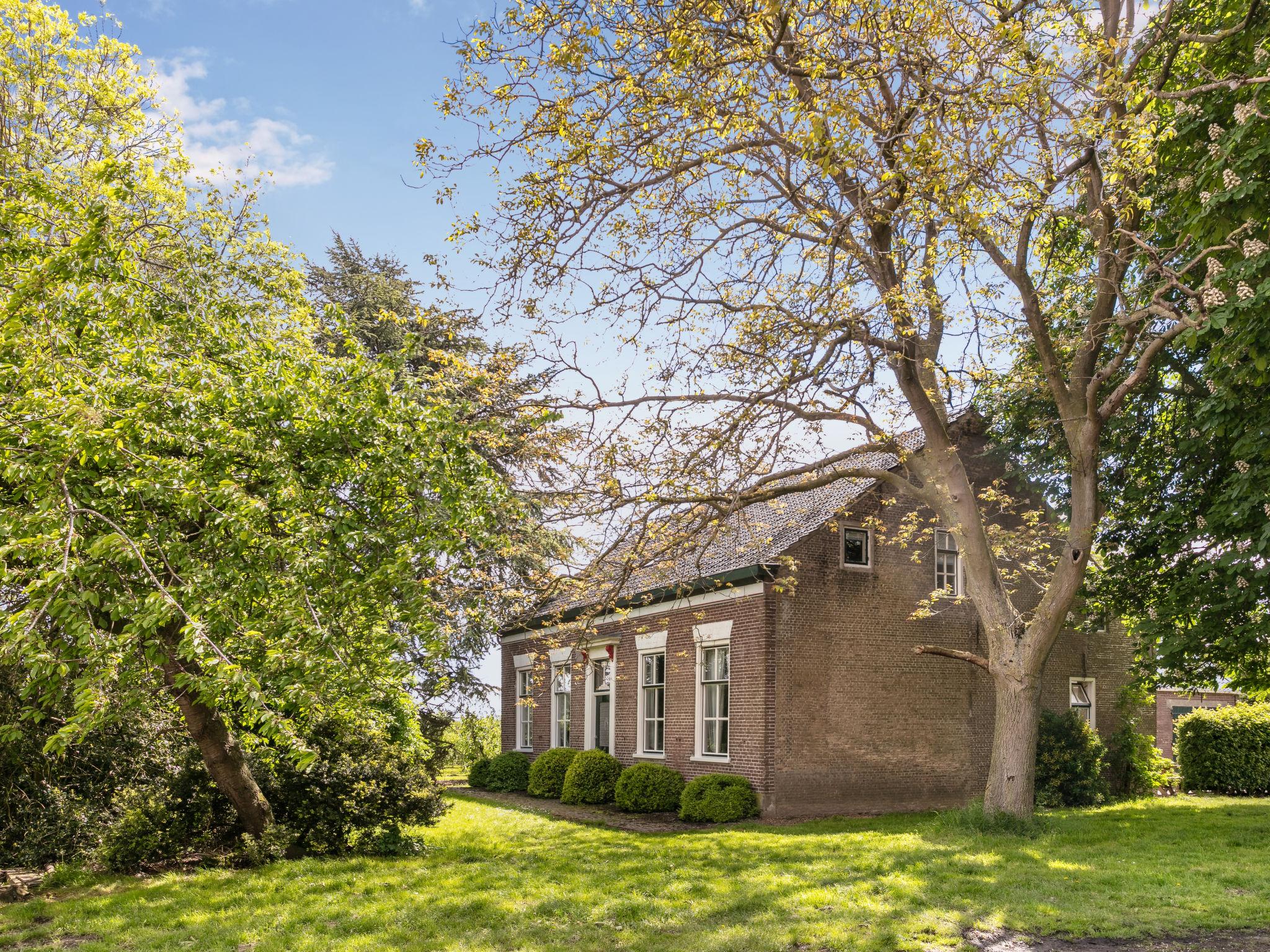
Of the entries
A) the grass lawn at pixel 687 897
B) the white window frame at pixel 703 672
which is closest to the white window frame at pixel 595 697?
the white window frame at pixel 703 672

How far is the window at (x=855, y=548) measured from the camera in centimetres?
1823

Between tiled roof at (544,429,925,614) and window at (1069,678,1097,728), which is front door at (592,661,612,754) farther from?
window at (1069,678,1097,728)

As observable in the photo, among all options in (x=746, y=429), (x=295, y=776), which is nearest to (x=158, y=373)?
(x=295, y=776)

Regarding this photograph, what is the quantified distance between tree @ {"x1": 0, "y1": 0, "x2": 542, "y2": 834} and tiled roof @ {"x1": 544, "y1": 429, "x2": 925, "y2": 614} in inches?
119

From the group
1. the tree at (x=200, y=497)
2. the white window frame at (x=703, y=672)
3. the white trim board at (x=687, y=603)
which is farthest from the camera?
the white window frame at (x=703, y=672)

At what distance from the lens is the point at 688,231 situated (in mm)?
11797

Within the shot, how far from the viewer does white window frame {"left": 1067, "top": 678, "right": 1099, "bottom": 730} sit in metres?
20.6

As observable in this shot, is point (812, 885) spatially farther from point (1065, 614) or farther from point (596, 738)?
point (596, 738)

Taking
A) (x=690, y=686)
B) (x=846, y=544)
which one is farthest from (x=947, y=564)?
(x=690, y=686)

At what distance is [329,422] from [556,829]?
9.38m

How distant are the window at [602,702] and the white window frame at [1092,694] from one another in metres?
9.70

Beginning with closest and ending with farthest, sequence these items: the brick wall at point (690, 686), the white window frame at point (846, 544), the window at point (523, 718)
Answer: the brick wall at point (690, 686), the white window frame at point (846, 544), the window at point (523, 718)

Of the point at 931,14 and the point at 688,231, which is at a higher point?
the point at 931,14

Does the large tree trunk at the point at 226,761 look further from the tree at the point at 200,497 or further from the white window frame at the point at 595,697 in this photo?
the white window frame at the point at 595,697
